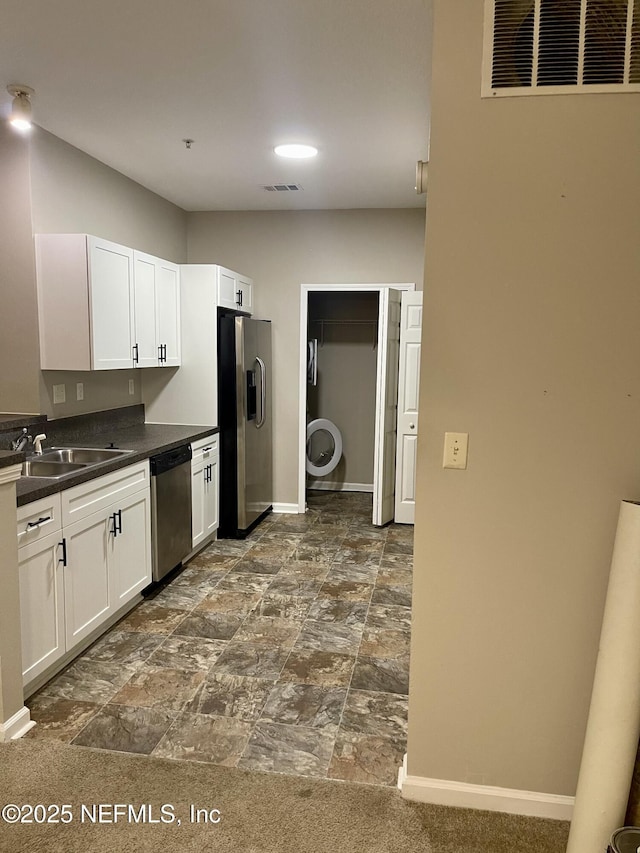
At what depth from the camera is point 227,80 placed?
108 inches

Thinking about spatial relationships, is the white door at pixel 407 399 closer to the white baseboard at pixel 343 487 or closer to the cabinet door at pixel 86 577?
the white baseboard at pixel 343 487

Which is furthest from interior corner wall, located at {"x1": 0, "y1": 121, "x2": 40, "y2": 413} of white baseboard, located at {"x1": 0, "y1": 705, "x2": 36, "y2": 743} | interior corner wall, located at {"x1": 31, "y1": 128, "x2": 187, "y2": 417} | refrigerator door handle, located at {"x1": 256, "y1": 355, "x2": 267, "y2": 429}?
refrigerator door handle, located at {"x1": 256, "y1": 355, "x2": 267, "y2": 429}

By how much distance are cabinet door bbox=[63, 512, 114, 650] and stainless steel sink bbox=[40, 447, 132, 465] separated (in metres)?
0.50

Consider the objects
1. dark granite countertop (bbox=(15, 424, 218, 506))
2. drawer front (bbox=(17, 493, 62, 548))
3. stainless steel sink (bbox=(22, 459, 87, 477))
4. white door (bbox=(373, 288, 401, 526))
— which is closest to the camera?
drawer front (bbox=(17, 493, 62, 548))

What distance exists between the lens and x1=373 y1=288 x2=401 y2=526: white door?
504 cm

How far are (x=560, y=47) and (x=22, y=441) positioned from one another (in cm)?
305

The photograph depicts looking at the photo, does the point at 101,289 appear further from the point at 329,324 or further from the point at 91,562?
the point at 329,324

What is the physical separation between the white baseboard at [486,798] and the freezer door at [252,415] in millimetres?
3046

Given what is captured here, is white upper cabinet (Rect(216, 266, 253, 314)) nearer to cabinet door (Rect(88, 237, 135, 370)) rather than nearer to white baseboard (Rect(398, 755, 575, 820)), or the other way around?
cabinet door (Rect(88, 237, 135, 370))

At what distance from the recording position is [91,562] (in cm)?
304

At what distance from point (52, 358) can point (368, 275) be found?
113 inches

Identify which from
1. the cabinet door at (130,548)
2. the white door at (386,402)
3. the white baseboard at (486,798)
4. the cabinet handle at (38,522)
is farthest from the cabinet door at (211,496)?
the white baseboard at (486,798)

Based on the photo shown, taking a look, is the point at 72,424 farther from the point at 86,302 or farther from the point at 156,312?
the point at 156,312

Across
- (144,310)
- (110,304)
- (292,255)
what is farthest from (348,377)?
(110,304)
